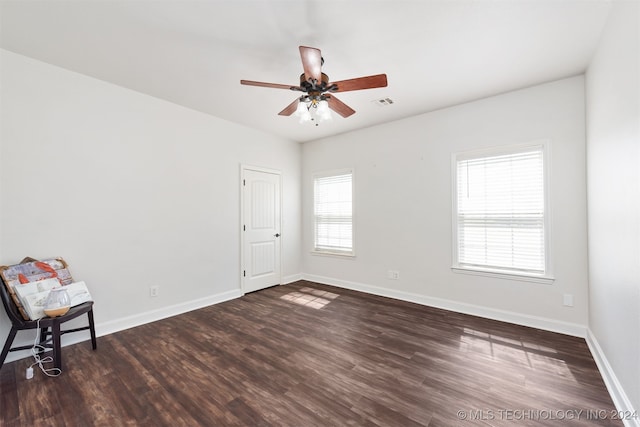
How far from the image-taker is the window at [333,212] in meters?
4.82

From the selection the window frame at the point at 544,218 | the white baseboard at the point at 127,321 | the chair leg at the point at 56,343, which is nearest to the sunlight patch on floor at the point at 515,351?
the window frame at the point at 544,218

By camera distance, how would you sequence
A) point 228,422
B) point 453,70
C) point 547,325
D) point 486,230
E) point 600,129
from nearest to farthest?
point 228,422, point 600,129, point 453,70, point 547,325, point 486,230

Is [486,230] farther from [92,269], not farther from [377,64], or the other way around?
[92,269]

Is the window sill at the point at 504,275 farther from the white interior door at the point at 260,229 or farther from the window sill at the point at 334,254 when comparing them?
the white interior door at the point at 260,229

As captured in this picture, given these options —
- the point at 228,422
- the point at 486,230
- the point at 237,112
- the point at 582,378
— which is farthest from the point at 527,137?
the point at 228,422

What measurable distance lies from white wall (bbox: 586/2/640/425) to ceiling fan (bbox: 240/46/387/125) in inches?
59.0

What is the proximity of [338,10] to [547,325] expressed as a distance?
12.3ft

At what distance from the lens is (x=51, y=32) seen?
86.7 inches

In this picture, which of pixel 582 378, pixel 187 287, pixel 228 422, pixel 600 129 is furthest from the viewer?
pixel 187 287

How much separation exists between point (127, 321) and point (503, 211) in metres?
4.61

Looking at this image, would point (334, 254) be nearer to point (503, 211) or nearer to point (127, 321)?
point (503, 211)

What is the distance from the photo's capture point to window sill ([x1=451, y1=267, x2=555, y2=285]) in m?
3.01

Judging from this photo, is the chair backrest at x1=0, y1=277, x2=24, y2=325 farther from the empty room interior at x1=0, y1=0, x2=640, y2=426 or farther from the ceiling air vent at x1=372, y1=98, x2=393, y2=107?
the ceiling air vent at x1=372, y1=98, x2=393, y2=107

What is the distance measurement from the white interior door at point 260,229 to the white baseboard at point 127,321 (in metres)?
0.55
